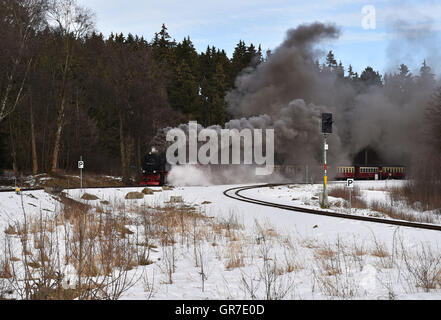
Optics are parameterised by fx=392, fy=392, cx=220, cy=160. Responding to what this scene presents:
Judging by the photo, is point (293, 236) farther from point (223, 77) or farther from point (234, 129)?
point (223, 77)

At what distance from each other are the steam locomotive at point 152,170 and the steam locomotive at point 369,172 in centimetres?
2668

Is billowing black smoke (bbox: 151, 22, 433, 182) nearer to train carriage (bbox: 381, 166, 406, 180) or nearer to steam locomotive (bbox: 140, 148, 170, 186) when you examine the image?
train carriage (bbox: 381, 166, 406, 180)

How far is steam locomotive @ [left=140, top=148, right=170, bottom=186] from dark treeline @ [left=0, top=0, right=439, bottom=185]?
574 cm

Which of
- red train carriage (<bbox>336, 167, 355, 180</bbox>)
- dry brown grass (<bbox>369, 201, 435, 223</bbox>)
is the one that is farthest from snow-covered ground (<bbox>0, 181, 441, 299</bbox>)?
red train carriage (<bbox>336, 167, 355, 180</bbox>)

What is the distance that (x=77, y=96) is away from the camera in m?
46.8

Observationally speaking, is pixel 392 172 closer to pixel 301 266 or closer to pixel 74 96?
pixel 74 96

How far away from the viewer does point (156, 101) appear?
1677 inches

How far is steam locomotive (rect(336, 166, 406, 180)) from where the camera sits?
51.4 meters

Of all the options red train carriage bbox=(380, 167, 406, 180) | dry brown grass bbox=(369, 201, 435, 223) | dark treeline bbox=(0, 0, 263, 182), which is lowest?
red train carriage bbox=(380, 167, 406, 180)

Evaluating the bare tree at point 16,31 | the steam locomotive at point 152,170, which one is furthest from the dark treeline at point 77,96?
the steam locomotive at point 152,170

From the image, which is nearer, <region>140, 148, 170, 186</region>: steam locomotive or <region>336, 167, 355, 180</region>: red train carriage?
<region>140, 148, 170, 186</region>: steam locomotive

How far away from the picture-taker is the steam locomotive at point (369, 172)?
169 feet

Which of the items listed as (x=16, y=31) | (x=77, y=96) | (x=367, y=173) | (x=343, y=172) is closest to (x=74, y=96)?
(x=77, y=96)
